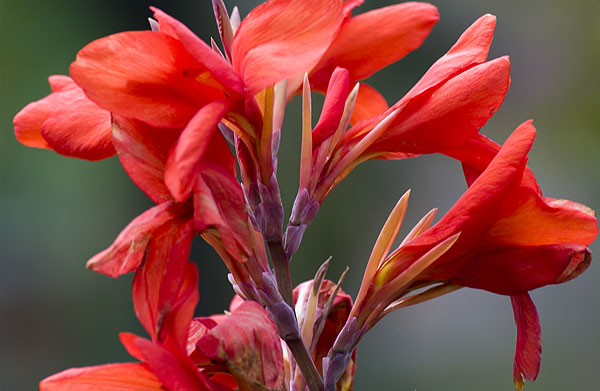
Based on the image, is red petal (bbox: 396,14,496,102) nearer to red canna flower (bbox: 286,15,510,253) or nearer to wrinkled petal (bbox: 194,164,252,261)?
red canna flower (bbox: 286,15,510,253)

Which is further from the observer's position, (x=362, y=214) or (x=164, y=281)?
(x=362, y=214)

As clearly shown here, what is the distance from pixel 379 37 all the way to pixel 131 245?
9.4 inches

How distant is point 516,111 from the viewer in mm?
2209

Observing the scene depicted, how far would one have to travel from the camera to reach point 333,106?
0.43 meters

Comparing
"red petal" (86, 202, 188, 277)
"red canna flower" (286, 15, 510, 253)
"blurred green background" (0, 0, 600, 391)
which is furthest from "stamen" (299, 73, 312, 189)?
"blurred green background" (0, 0, 600, 391)

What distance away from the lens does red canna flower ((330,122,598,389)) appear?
15.0 inches

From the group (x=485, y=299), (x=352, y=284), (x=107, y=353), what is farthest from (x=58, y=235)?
(x=485, y=299)

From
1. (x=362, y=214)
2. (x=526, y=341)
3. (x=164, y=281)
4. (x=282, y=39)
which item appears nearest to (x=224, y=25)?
(x=282, y=39)

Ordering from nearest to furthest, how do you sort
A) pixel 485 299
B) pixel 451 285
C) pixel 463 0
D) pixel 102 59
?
pixel 102 59
pixel 451 285
pixel 485 299
pixel 463 0

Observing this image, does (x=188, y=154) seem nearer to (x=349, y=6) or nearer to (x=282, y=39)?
(x=282, y=39)

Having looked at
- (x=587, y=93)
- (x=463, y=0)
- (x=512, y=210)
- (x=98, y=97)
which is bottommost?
(x=587, y=93)

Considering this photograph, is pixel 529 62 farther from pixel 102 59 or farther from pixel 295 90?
pixel 102 59

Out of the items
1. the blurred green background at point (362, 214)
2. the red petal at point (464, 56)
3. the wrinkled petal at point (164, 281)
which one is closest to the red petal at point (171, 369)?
the wrinkled petal at point (164, 281)

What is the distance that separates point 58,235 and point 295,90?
6.10 ft
